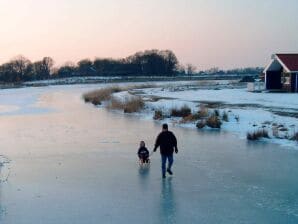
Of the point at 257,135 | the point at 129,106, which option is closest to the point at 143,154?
the point at 257,135

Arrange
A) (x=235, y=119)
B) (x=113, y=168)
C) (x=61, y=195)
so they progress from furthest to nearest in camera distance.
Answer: (x=235, y=119) → (x=113, y=168) → (x=61, y=195)

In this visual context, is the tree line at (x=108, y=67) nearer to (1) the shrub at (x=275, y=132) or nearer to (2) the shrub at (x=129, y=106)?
(2) the shrub at (x=129, y=106)

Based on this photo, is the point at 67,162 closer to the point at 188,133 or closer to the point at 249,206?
the point at 249,206

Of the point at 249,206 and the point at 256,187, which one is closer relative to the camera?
the point at 249,206

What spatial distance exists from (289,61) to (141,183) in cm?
3143

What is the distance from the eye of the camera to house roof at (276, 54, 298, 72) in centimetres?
3744

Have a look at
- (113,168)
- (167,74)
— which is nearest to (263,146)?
(113,168)

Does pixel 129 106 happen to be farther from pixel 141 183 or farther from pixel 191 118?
pixel 141 183

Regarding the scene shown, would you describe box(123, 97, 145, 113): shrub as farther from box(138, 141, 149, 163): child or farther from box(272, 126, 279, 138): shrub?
box(138, 141, 149, 163): child

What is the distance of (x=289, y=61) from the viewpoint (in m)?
38.8

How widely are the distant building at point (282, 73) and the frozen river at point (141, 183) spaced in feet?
73.5

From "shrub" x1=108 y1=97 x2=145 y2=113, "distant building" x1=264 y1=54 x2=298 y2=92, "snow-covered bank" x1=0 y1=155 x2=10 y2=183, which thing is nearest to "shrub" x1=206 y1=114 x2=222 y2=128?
"shrub" x1=108 y1=97 x2=145 y2=113

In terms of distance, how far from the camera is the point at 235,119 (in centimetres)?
2177

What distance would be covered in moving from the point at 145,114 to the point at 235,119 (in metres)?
6.87
